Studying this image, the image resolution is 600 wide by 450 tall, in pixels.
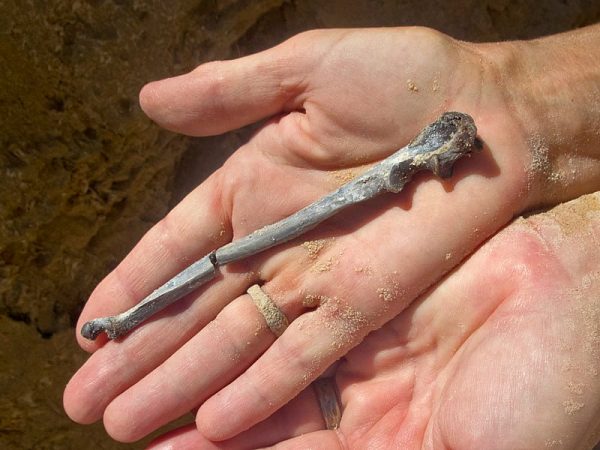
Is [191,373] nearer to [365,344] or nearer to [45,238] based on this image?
[365,344]

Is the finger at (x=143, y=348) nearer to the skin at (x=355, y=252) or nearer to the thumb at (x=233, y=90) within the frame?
the skin at (x=355, y=252)

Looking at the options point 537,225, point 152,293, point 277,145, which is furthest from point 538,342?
point 152,293

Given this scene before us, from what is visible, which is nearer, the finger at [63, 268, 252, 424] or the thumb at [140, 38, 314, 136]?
the thumb at [140, 38, 314, 136]

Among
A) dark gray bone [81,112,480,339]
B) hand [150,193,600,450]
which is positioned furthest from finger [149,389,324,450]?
dark gray bone [81,112,480,339]

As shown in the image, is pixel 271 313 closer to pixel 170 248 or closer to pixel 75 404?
pixel 170 248

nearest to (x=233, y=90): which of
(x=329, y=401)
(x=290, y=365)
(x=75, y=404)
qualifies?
(x=290, y=365)

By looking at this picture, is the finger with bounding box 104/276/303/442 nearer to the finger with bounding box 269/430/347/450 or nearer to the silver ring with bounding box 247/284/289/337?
the silver ring with bounding box 247/284/289/337
